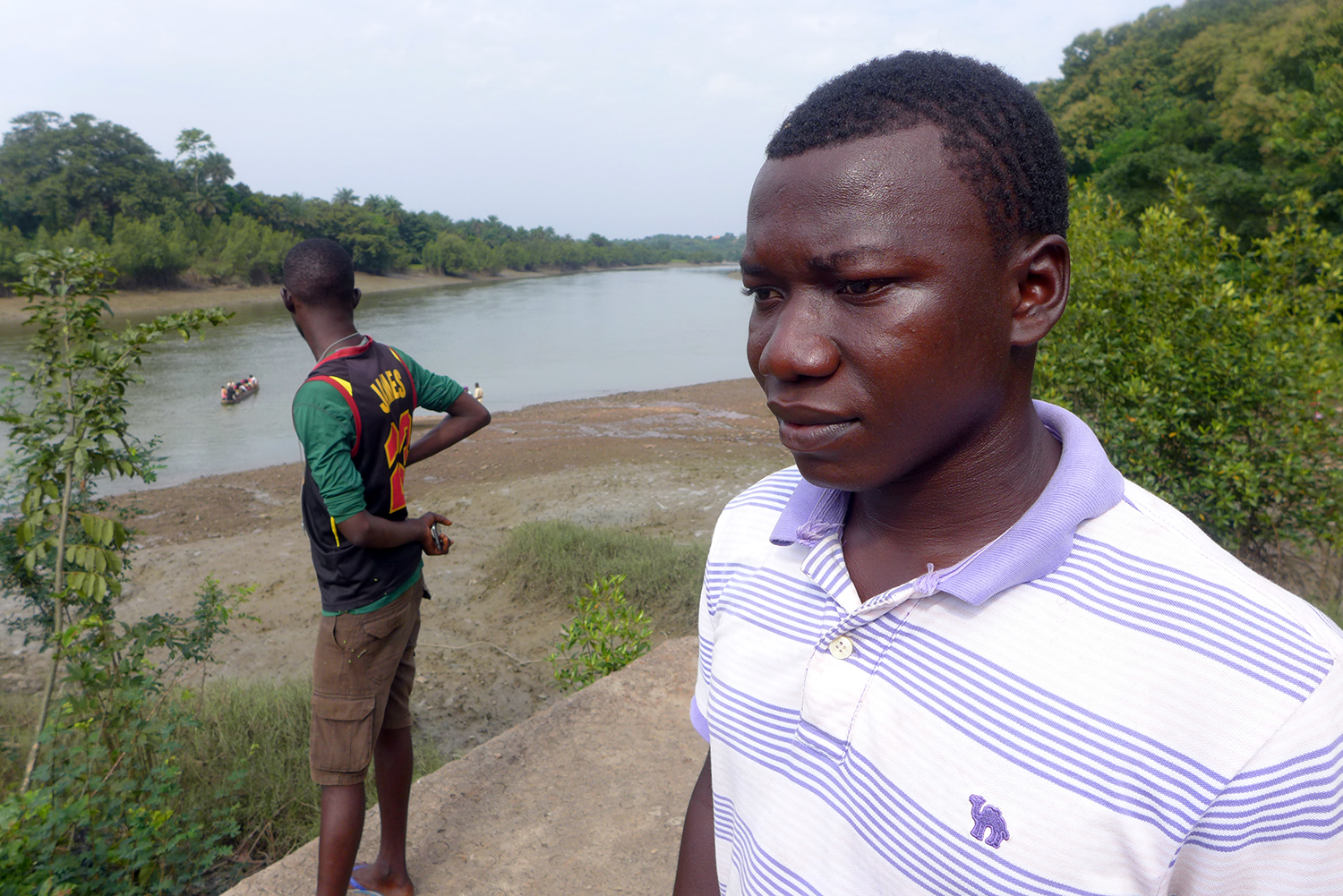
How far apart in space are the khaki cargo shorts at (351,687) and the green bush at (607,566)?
3242mm

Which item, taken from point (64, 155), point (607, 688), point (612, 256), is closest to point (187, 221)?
point (64, 155)

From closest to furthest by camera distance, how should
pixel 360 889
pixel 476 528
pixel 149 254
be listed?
pixel 360 889, pixel 476 528, pixel 149 254

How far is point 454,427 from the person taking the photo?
10.4 feet

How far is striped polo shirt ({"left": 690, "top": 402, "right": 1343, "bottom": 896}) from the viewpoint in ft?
2.49

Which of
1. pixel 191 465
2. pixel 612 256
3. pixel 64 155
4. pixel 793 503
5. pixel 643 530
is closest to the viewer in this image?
pixel 793 503

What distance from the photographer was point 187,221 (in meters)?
51.0

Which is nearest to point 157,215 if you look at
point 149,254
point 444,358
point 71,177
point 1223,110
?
point 71,177

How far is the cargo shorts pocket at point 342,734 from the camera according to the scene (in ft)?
8.01

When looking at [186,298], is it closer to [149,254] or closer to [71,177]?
[149,254]

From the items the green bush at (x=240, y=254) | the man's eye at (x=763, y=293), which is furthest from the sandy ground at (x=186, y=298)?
the man's eye at (x=763, y=293)

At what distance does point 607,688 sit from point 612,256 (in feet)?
404

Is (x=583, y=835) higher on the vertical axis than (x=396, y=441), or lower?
lower

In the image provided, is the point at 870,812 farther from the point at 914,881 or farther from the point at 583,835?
the point at 583,835

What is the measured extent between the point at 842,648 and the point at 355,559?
189 centimetres
